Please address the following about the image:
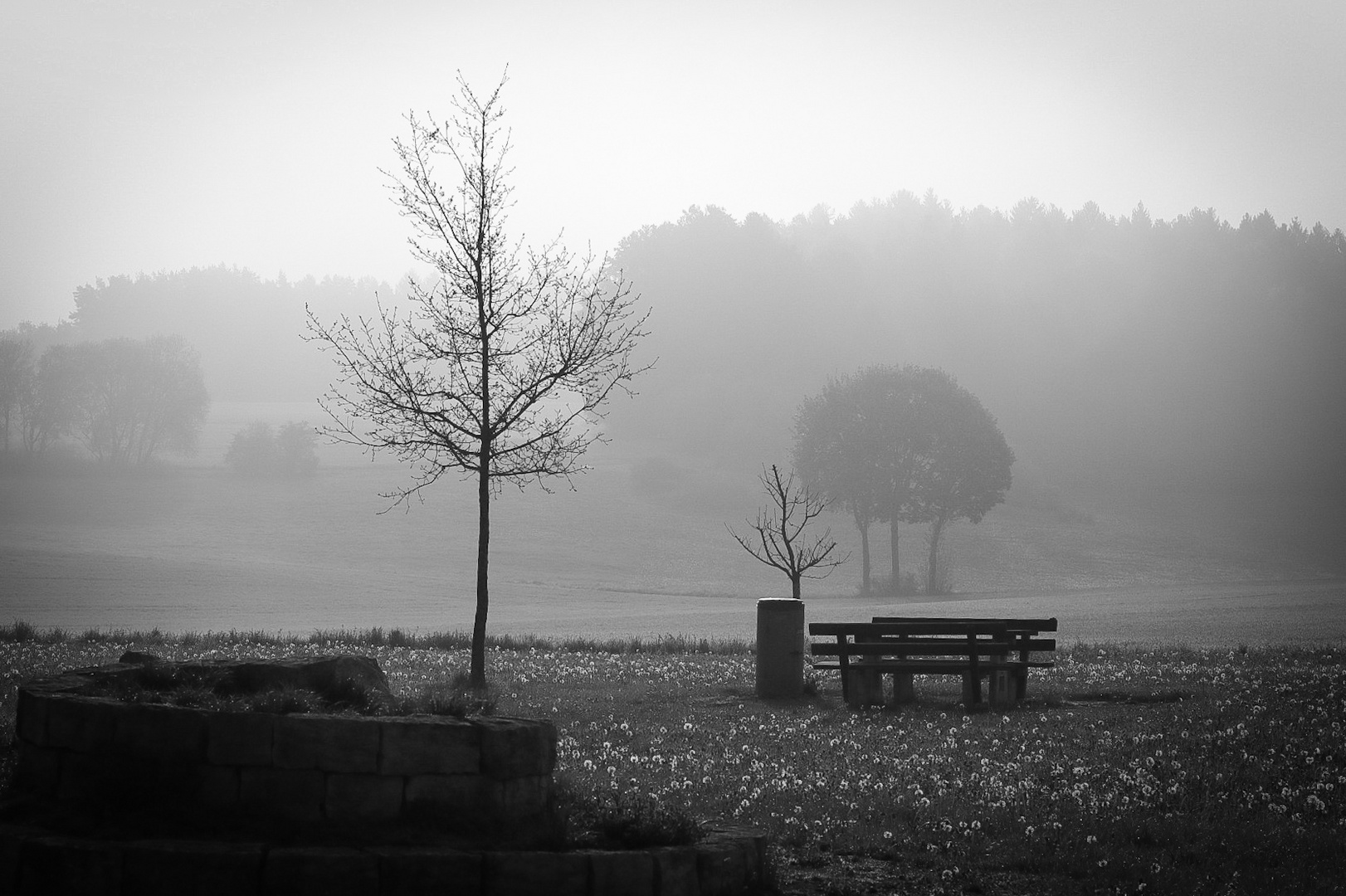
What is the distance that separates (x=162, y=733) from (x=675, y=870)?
3246mm

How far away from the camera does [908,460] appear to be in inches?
2832

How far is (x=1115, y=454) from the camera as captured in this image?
11500cm

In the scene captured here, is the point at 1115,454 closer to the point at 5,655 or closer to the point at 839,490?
the point at 839,490

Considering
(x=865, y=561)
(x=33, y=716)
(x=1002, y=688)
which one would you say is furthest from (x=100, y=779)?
(x=865, y=561)

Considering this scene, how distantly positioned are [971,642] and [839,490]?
56.0 meters

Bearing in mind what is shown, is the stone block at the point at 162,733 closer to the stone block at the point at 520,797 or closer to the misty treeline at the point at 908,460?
the stone block at the point at 520,797

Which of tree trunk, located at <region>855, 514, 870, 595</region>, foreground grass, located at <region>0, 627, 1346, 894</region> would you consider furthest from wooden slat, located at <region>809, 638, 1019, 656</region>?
tree trunk, located at <region>855, 514, 870, 595</region>

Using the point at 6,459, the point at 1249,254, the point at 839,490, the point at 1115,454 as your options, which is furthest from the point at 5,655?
the point at 1249,254

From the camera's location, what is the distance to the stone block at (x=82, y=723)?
6863mm

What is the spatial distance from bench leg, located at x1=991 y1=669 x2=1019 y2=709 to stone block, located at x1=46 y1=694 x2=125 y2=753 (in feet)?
41.6

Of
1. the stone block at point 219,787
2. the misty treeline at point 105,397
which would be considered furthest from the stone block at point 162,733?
the misty treeline at point 105,397

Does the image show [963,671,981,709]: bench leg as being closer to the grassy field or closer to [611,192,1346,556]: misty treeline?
the grassy field

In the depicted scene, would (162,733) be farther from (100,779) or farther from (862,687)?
(862,687)

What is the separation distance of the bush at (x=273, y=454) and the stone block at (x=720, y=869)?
94453 millimetres
